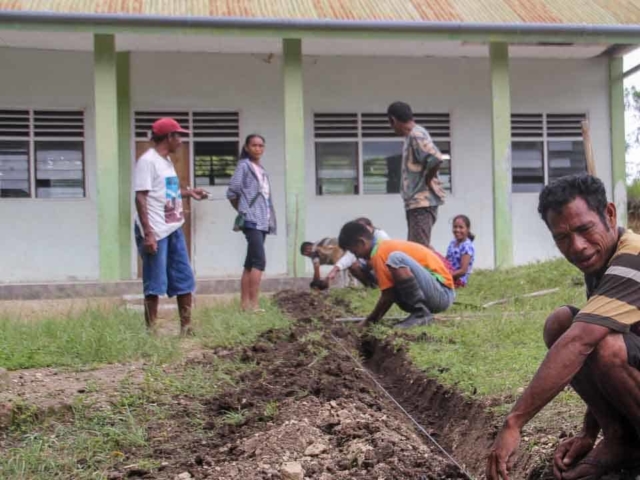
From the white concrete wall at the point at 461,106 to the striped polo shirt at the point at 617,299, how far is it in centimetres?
958

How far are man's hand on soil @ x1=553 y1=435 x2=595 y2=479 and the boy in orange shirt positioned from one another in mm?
3326

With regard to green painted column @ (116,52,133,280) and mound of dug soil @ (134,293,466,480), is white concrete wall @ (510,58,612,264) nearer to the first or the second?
green painted column @ (116,52,133,280)

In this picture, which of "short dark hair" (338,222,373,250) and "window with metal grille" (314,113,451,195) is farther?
"window with metal grille" (314,113,451,195)

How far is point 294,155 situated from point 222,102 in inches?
75.7

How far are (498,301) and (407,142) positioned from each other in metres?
1.76

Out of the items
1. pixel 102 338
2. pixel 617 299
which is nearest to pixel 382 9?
pixel 102 338

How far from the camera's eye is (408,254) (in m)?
6.42

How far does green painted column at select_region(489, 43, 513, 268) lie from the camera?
36.2 ft

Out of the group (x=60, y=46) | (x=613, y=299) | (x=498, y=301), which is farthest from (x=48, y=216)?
(x=613, y=299)

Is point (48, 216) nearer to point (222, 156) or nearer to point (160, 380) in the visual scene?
point (222, 156)

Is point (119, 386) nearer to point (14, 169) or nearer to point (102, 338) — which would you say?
point (102, 338)

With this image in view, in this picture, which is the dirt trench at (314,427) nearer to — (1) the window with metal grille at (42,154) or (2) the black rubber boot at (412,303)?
(2) the black rubber boot at (412,303)

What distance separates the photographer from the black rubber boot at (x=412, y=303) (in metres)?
6.24

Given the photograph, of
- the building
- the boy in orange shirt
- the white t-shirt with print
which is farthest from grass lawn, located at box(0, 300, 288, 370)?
the building
